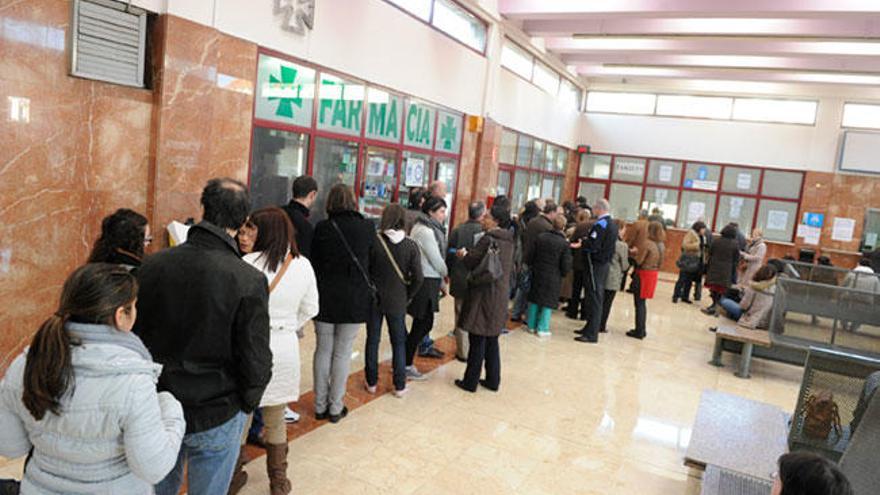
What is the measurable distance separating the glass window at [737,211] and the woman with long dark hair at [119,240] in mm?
14062

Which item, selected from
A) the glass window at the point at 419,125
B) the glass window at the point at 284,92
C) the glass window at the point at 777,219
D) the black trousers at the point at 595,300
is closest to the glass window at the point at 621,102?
the glass window at the point at 777,219

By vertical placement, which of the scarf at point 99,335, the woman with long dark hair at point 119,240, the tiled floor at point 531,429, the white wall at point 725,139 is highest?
the white wall at point 725,139

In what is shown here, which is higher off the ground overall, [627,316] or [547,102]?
[547,102]

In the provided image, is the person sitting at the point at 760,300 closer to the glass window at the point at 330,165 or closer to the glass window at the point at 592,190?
the glass window at the point at 330,165

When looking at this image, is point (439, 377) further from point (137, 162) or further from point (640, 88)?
point (640, 88)

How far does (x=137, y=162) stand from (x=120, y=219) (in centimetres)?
216

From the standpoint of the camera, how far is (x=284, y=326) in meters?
2.99

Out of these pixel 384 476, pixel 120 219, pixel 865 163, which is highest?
pixel 865 163

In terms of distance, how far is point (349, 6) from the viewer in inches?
259

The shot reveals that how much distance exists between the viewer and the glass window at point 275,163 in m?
5.84

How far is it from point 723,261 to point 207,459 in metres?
8.20

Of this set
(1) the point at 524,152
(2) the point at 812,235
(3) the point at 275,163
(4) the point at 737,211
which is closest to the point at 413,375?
(3) the point at 275,163

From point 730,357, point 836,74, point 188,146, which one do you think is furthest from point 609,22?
point 188,146

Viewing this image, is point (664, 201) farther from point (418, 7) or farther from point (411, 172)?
point (418, 7)
